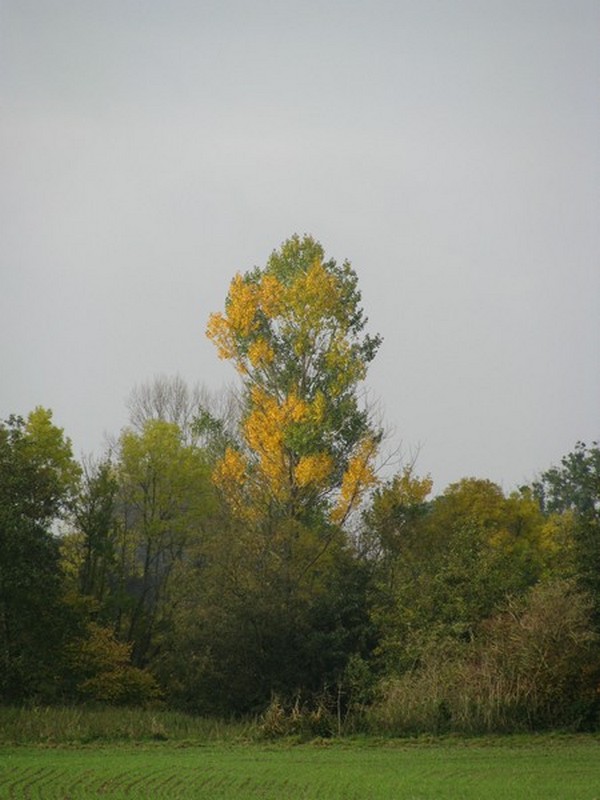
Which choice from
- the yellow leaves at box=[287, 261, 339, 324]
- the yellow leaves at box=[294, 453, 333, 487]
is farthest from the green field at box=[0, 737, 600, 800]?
the yellow leaves at box=[287, 261, 339, 324]

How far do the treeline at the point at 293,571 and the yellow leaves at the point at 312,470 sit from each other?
0.18ft

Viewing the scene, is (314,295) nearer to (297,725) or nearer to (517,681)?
(517,681)

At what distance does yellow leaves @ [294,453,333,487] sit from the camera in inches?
1257

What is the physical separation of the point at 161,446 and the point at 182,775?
2513cm

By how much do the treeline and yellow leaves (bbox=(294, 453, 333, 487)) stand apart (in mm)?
56

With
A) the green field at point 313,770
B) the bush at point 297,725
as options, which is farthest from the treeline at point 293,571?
Result: the green field at point 313,770

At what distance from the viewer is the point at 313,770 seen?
16250mm

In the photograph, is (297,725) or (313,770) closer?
(313,770)

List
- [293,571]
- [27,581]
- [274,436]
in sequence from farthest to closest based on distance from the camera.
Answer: [274,436], [293,571], [27,581]

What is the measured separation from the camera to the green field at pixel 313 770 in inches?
550

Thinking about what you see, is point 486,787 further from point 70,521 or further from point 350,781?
point 70,521

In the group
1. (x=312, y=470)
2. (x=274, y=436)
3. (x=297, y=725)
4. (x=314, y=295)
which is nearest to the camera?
(x=297, y=725)

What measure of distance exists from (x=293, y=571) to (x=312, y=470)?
3260 millimetres

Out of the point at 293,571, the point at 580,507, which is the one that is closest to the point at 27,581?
the point at 293,571
